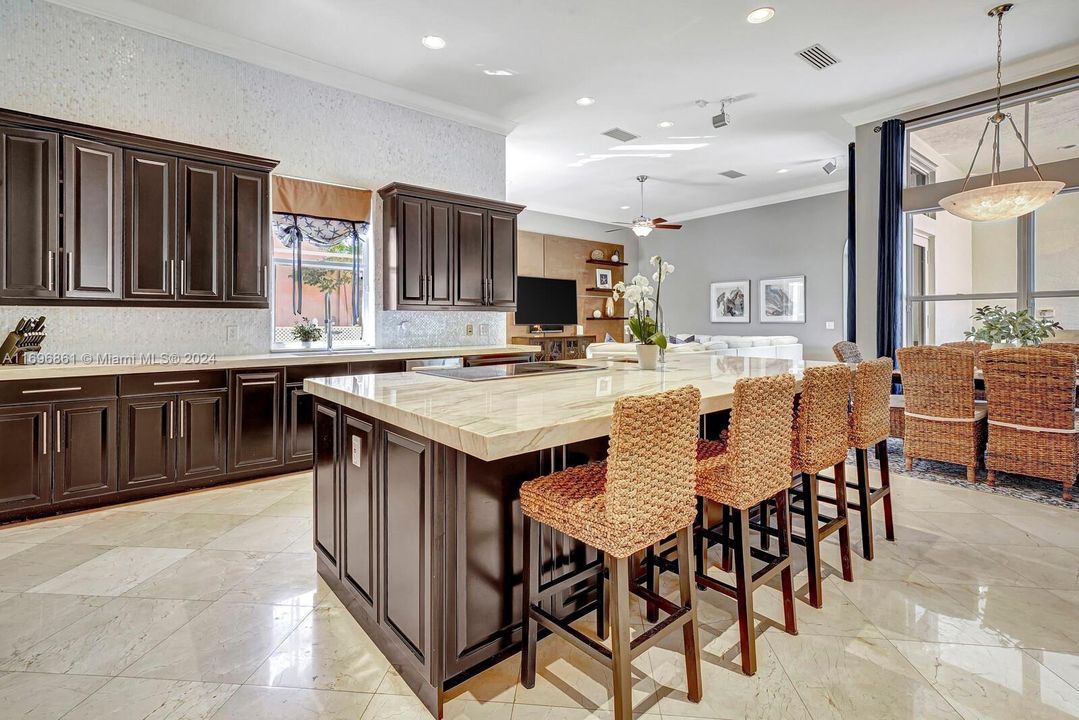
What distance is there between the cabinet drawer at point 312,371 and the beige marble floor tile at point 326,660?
218cm

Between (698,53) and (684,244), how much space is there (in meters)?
6.19

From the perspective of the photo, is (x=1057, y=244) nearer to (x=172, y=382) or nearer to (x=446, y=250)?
(x=446, y=250)

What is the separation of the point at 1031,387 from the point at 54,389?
619 cm

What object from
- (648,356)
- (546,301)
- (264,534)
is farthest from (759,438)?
(546,301)

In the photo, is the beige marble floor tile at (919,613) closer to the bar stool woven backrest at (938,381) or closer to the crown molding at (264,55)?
the bar stool woven backrest at (938,381)

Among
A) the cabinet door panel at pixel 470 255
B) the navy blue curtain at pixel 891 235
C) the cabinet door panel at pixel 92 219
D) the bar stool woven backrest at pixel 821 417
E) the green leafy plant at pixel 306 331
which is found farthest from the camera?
the navy blue curtain at pixel 891 235

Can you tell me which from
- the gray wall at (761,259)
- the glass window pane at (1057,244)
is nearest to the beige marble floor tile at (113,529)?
the glass window pane at (1057,244)

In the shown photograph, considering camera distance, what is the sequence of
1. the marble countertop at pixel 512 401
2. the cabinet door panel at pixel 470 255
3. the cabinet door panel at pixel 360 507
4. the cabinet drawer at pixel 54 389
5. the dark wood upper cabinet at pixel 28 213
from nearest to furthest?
the marble countertop at pixel 512 401
the cabinet door panel at pixel 360 507
the cabinet drawer at pixel 54 389
the dark wood upper cabinet at pixel 28 213
the cabinet door panel at pixel 470 255

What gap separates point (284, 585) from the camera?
7.72 ft

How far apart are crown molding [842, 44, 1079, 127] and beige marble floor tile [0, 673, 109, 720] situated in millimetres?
6932

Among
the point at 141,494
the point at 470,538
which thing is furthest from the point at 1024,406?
the point at 141,494

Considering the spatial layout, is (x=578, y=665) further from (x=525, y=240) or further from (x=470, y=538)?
(x=525, y=240)

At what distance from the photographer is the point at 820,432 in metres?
2.15

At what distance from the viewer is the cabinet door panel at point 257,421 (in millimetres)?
3697
